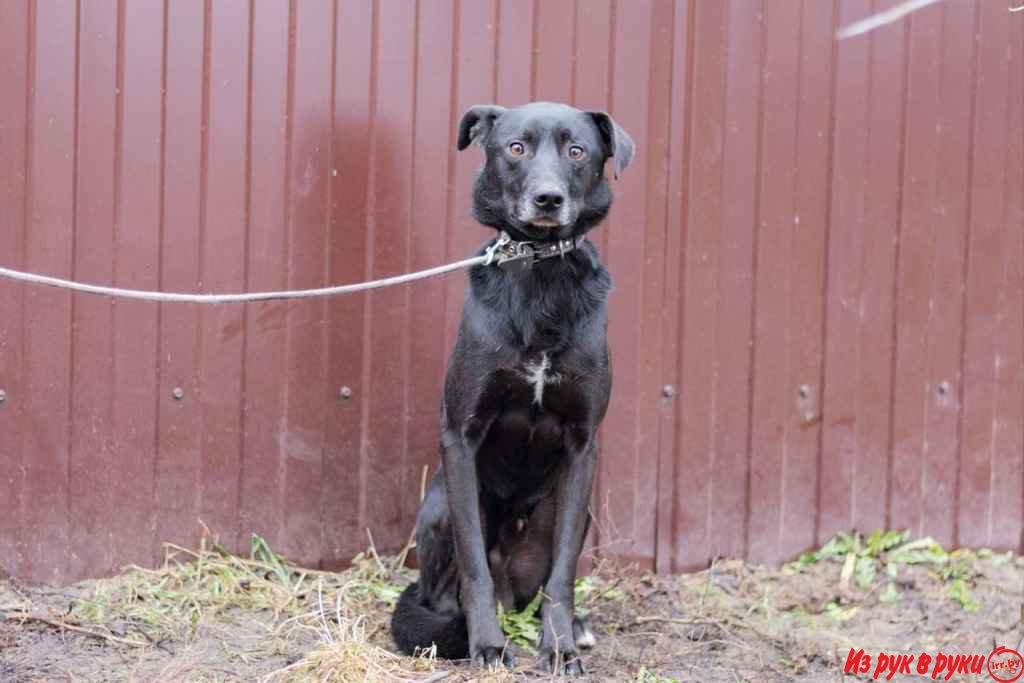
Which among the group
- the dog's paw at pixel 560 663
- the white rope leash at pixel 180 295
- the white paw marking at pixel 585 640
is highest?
the white rope leash at pixel 180 295

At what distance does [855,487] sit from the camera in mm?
5133

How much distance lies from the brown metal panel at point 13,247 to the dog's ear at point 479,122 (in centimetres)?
149

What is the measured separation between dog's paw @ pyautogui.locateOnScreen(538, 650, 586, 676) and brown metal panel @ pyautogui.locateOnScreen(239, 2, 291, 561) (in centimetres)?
132

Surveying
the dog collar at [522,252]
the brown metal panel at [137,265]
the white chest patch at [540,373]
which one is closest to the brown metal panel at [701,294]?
the dog collar at [522,252]

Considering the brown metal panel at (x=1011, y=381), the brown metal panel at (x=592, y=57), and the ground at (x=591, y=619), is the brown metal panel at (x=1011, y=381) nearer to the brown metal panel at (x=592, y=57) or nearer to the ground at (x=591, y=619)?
the ground at (x=591, y=619)

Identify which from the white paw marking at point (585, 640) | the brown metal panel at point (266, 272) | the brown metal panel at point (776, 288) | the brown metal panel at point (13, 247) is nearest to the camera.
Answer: the white paw marking at point (585, 640)

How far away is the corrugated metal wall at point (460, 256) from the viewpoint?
4.29 meters

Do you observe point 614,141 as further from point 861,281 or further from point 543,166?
point 861,281

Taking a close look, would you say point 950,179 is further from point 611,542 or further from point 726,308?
point 611,542

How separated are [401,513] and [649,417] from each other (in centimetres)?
102

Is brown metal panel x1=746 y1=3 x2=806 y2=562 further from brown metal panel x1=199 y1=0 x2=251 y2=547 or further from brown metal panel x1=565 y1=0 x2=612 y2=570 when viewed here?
brown metal panel x1=199 y1=0 x2=251 y2=547

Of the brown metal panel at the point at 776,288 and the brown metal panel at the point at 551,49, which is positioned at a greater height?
the brown metal panel at the point at 551,49

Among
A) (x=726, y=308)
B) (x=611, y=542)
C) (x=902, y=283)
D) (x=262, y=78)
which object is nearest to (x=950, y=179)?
(x=902, y=283)

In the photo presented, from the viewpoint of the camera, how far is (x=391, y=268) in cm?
460
